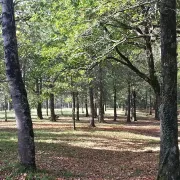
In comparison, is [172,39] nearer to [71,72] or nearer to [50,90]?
[71,72]

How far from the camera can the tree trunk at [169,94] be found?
298 inches

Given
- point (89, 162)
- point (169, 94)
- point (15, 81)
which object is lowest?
point (89, 162)

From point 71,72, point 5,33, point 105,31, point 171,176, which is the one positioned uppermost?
point 105,31

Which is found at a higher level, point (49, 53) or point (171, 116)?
point (49, 53)

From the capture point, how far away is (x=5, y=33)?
9.20 metres

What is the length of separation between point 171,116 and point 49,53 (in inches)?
236

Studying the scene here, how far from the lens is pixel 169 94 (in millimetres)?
7594

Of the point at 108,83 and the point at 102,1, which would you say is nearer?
the point at 102,1

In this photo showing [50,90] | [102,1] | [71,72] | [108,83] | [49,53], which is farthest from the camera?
[108,83]

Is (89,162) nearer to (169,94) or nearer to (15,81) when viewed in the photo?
(15,81)

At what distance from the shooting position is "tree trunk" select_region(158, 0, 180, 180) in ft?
24.9

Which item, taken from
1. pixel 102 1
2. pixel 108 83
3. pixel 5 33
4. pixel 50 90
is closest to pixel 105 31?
pixel 102 1

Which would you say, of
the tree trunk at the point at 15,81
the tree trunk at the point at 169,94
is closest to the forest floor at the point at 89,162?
the tree trunk at the point at 15,81

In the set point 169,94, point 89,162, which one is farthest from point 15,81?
point 89,162
